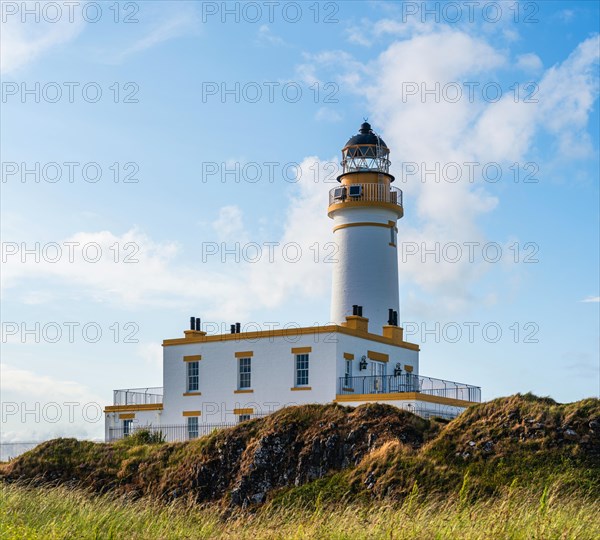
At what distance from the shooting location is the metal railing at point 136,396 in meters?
36.8

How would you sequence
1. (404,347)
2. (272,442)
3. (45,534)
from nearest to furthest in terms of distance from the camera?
(45,534) → (272,442) → (404,347)

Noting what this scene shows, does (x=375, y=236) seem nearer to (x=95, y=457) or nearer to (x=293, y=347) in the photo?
(x=293, y=347)

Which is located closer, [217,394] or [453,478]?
[453,478]

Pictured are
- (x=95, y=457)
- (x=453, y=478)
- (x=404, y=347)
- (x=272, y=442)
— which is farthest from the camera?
(x=404, y=347)

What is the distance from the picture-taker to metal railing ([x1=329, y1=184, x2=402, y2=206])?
37.9 metres

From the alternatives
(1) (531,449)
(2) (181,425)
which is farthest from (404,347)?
(1) (531,449)

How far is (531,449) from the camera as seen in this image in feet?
68.4

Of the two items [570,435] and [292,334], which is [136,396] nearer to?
[292,334]

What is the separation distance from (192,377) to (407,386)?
338 inches

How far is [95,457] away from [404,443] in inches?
416

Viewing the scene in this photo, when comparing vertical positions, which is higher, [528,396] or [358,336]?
[358,336]

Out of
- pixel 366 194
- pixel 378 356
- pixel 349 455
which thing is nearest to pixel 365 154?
pixel 366 194

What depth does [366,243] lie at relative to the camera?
3744 centimetres

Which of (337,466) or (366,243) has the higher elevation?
(366,243)
